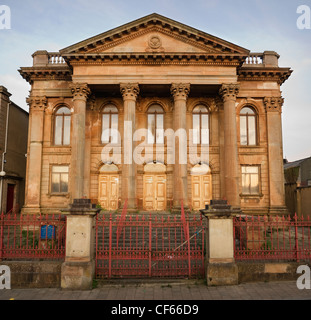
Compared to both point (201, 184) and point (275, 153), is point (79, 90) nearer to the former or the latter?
point (201, 184)

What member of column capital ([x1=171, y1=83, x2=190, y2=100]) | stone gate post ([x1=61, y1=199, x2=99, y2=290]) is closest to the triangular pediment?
column capital ([x1=171, y1=83, x2=190, y2=100])

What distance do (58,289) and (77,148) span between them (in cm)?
1180

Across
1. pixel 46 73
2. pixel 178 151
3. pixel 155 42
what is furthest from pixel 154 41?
pixel 46 73

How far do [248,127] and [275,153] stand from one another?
2.76 metres

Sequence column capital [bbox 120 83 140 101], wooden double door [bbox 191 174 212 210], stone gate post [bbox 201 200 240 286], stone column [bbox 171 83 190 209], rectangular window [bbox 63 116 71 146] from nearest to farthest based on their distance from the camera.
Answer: stone gate post [bbox 201 200 240 286] → stone column [bbox 171 83 190 209] → column capital [bbox 120 83 140 101] → wooden double door [bbox 191 174 212 210] → rectangular window [bbox 63 116 71 146]

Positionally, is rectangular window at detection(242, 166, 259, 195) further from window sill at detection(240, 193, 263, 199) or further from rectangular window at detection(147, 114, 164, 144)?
rectangular window at detection(147, 114, 164, 144)

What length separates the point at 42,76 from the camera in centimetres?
2120

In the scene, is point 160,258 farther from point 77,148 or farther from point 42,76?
point 42,76

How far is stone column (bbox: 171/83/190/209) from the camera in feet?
58.6

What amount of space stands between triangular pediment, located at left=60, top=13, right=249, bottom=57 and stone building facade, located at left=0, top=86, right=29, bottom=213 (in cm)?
797

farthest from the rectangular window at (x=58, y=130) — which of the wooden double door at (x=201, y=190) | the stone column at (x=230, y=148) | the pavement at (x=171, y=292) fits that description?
the pavement at (x=171, y=292)

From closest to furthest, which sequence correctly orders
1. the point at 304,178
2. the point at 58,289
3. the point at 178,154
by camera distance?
the point at 58,289 < the point at 178,154 < the point at 304,178

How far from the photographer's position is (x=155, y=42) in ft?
63.1
